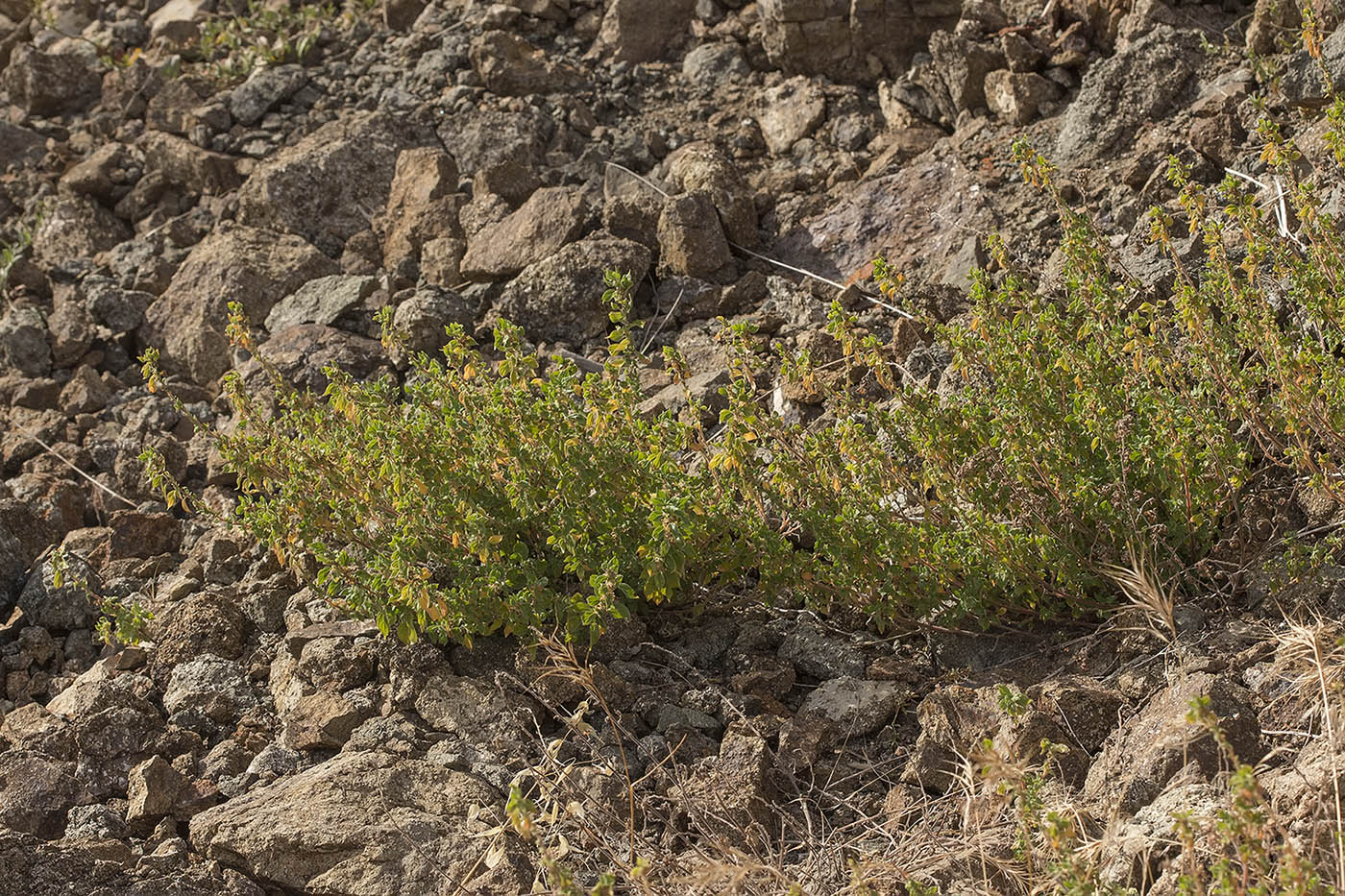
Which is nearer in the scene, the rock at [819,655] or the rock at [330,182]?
the rock at [819,655]

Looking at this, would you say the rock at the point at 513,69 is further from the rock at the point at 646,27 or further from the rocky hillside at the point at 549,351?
the rock at the point at 646,27

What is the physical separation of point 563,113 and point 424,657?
338 cm

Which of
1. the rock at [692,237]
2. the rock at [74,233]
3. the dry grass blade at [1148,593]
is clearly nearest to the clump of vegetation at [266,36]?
the rock at [74,233]

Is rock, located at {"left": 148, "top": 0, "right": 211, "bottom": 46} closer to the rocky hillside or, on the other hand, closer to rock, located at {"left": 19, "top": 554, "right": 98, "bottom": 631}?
the rocky hillside

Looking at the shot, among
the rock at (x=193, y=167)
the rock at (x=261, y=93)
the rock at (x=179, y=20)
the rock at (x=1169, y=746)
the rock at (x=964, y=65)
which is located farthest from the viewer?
the rock at (x=179, y=20)

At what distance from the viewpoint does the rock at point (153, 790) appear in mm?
3496

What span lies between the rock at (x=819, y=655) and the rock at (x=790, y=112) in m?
2.87

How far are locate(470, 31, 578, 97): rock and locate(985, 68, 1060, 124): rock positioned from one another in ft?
6.97

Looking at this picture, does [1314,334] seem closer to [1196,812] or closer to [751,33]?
[1196,812]

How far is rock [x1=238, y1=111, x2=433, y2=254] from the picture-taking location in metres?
6.28

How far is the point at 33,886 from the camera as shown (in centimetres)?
309

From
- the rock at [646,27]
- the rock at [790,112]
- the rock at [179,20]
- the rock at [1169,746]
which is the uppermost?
the rock at [646,27]

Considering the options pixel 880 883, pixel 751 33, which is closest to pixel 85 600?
pixel 880 883

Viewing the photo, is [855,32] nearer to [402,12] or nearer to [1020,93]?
[1020,93]
